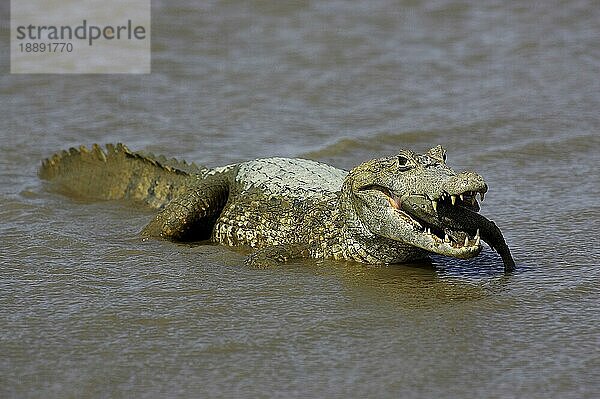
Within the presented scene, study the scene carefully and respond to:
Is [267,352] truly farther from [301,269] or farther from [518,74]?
[518,74]

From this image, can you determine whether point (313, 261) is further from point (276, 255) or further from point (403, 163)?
point (403, 163)

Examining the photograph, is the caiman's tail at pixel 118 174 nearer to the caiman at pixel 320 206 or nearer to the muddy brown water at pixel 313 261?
the caiman at pixel 320 206

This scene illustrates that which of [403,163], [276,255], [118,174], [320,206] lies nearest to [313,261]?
[276,255]

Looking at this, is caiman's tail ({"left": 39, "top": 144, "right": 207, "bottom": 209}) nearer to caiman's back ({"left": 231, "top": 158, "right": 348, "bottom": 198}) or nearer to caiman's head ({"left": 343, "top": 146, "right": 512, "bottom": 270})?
caiman's back ({"left": 231, "top": 158, "right": 348, "bottom": 198})

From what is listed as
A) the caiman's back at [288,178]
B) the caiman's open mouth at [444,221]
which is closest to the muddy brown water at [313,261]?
the caiman's open mouth at [444,221]

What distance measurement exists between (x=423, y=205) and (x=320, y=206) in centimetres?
93

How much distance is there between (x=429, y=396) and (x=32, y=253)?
2890mm

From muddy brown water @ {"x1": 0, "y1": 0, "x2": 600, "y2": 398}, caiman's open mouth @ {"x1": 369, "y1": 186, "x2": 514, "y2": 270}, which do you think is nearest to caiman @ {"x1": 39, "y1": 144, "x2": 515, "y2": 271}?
caiman's open mouth @ {"x1": 369, "y1": 186, "x2": 514, "y2": 270}

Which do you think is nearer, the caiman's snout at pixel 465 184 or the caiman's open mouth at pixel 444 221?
the caiman's snout at pixel 465 184

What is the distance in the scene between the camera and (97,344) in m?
A: 4.52

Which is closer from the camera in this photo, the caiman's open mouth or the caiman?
the caiman's open mouth

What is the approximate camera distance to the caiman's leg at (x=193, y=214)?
254 inches

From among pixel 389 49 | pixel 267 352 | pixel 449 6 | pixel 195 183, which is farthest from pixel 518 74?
pixel 267 352

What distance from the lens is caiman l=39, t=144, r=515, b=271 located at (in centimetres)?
529
